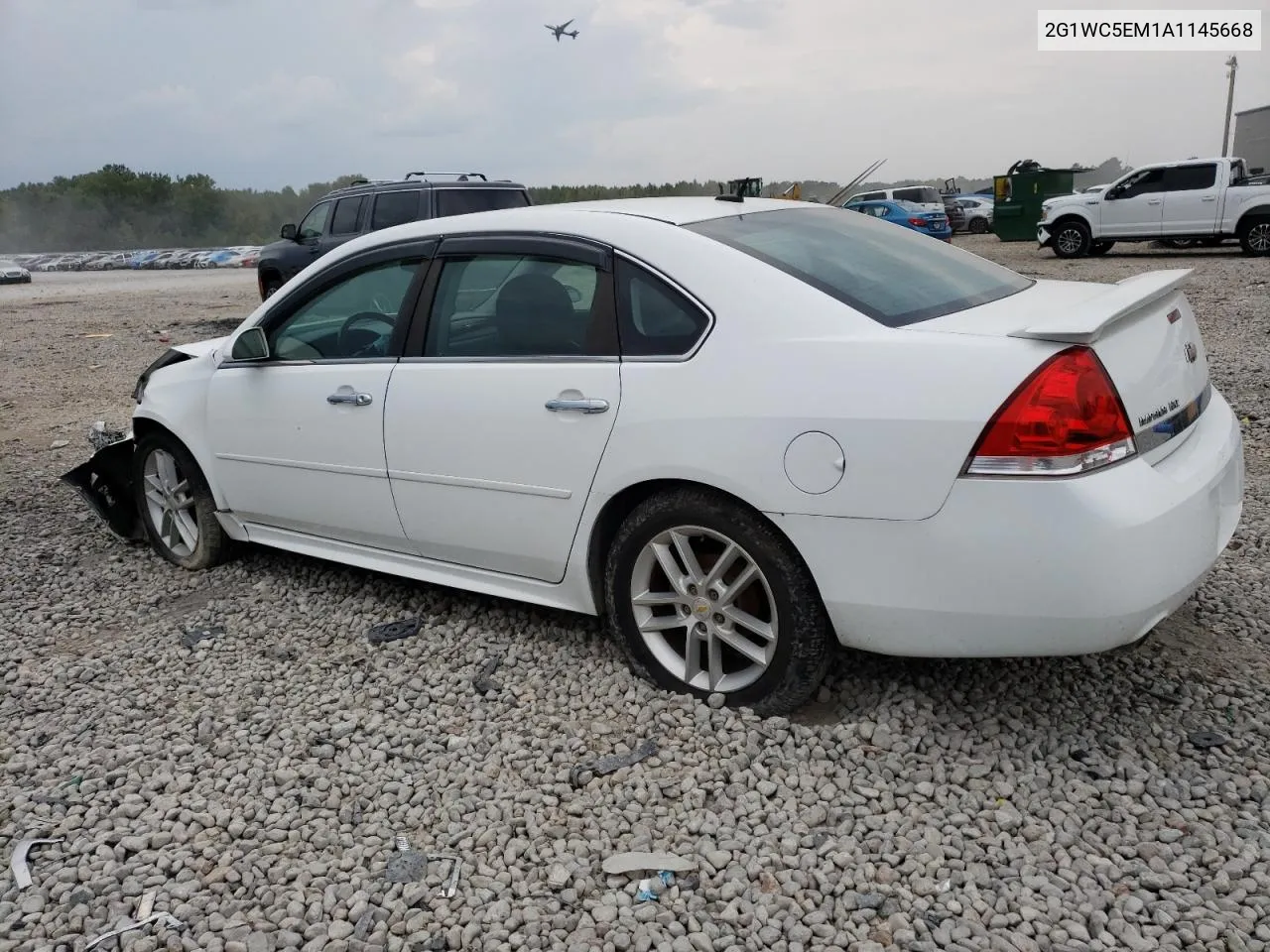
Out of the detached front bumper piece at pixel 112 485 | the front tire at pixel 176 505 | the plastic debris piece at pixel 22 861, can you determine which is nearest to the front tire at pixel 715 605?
the plastic debris piece at pixel 22 861

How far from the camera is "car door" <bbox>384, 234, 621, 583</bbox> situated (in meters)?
3.28

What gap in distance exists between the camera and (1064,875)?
242 cm

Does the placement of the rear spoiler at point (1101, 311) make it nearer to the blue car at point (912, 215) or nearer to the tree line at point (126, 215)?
the blue car at point (912, 215)

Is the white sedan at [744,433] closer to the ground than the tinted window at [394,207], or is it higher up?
closer to the ground

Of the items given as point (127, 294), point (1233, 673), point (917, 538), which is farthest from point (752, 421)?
point (127, 294)

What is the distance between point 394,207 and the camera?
1352 centimetres

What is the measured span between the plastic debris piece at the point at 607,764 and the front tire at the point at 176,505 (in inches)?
101

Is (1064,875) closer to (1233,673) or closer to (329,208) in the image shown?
(1233,673)

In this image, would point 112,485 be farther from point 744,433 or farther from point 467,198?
point 467,198

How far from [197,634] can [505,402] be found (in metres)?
1.79

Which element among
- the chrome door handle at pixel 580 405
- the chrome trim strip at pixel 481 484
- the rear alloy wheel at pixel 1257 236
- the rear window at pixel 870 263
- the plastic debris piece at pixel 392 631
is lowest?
the rear alloy wheel at pixel 1257 236

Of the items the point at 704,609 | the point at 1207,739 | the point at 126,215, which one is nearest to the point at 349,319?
the point at 704,609

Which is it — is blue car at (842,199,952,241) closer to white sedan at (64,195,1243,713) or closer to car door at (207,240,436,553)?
car door at (207,240,436,553)

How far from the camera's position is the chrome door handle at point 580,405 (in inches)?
125
